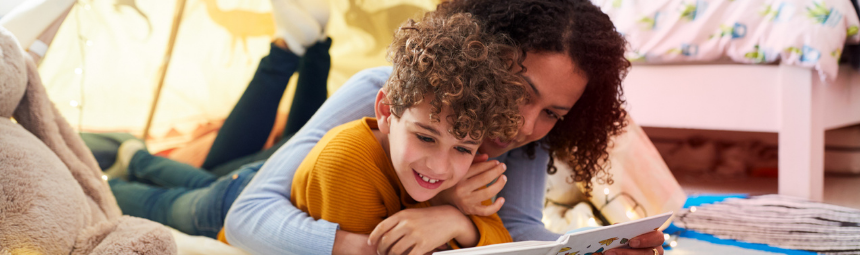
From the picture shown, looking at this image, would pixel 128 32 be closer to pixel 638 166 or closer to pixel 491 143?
pixel 491 143

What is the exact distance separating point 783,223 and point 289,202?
3.82 feet

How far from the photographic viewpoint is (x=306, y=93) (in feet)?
3.74

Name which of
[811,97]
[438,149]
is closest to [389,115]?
[438,149]

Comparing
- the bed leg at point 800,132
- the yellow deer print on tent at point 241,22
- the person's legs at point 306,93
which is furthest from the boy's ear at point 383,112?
the bed leg at point 800,132

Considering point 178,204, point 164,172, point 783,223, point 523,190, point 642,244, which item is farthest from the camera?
point 783,223

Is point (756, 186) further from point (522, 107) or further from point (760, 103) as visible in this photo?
point (522, 107)

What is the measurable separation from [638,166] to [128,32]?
1.16 m

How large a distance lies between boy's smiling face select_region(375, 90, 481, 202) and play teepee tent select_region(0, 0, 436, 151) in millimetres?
581

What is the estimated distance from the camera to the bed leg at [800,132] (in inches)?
55.3

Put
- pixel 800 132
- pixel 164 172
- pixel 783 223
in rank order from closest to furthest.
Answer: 1. pixel 164 172
2. pixel 783 223
3. pixel 800 132

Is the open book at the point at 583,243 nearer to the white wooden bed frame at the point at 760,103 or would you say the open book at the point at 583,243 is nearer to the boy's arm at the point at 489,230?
the boy's arm at the point at 489,230

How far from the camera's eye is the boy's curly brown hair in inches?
20.6

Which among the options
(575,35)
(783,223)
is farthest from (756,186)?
(575,35)

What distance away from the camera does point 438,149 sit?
0.56 meters
